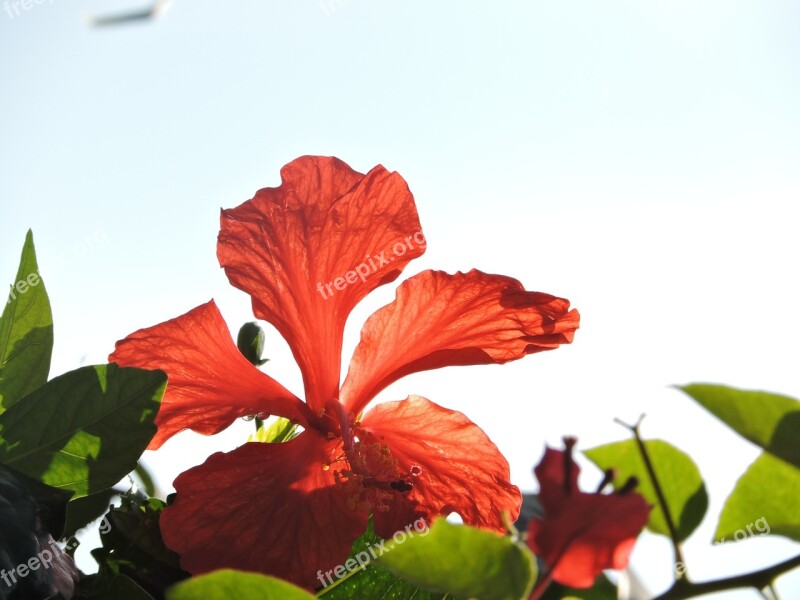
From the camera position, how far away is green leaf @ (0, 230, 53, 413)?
112cm

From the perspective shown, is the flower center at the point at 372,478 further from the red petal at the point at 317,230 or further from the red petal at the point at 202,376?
the red petal at the point at 317,230

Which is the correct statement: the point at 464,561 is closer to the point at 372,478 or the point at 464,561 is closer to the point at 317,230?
the point at 372,478

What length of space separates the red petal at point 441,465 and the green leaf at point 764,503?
1.10 feet

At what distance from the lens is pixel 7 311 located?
114cm

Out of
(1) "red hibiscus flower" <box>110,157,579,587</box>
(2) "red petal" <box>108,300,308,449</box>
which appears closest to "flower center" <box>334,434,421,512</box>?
(1) "red hibiscus flower" <box>110,157,579,587</box>

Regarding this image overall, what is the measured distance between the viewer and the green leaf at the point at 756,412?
2.25ft

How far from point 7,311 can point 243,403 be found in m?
0.36

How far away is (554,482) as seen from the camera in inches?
23.3

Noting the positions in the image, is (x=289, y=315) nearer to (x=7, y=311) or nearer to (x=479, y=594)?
(x=7, y=311)

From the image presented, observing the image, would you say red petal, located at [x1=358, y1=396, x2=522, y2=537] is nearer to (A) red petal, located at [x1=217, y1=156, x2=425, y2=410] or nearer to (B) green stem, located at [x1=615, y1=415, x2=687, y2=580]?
(A) red petal, located at [x1=217, y1=156, x2=425, y2=410]

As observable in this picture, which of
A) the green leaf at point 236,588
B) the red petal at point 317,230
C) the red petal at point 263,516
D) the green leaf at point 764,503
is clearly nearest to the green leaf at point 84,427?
the red petal at point 263,516

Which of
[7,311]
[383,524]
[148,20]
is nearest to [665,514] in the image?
[383,524]

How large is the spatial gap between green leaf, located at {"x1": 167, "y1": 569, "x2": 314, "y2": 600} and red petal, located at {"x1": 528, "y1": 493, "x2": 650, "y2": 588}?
0.19 meters
